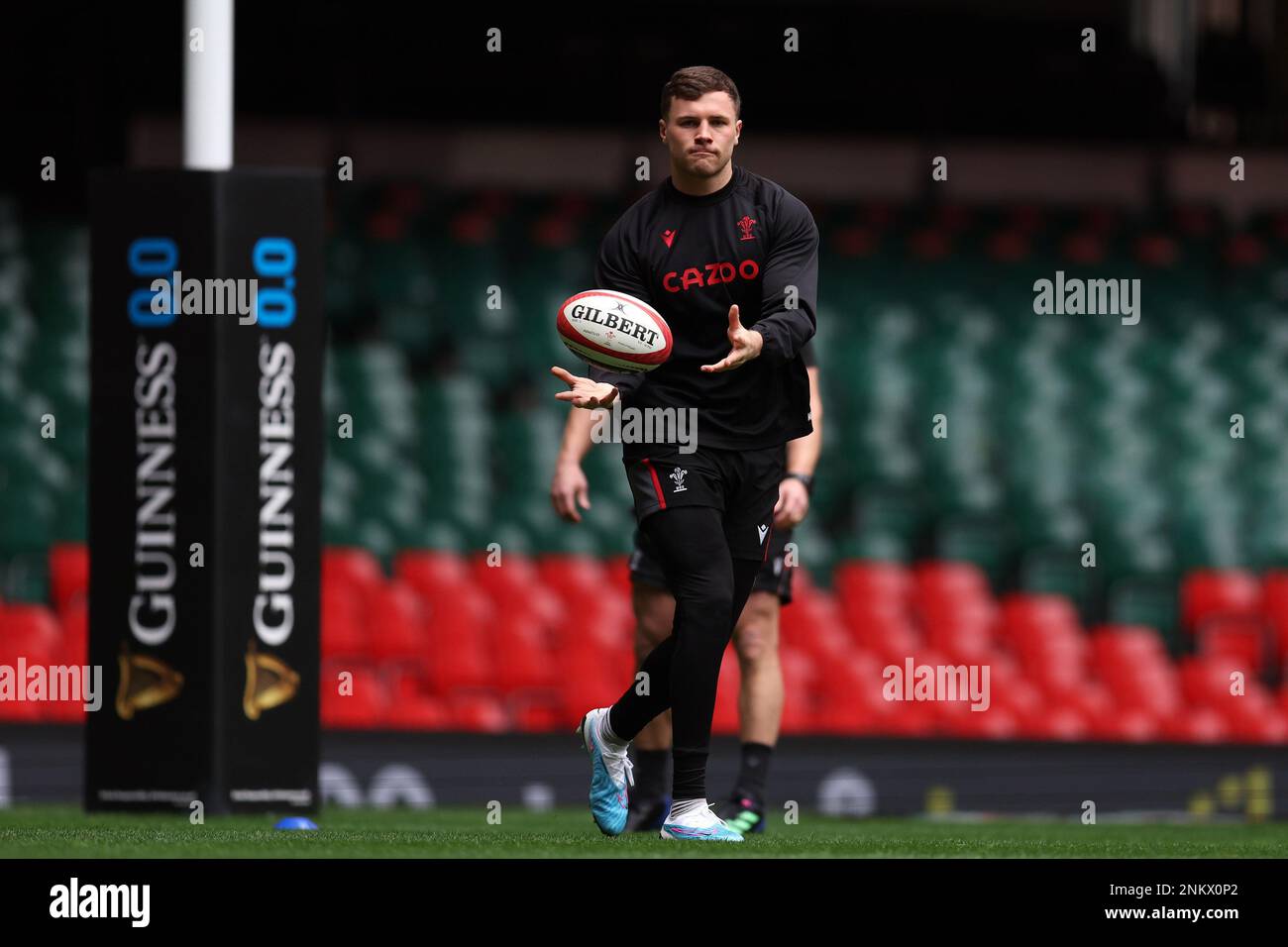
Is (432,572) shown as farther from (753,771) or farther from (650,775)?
(753,771)

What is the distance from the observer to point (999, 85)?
52.5 feet

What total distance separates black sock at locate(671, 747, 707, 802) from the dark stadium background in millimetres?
3894

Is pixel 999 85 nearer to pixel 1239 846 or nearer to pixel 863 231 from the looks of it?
pixel 863 231

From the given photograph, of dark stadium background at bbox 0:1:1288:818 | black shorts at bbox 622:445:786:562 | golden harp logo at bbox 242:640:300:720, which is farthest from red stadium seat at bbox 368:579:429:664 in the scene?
black shorts at bbox 622:445:786:562

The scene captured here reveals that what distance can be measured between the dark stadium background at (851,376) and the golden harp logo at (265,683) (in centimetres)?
204

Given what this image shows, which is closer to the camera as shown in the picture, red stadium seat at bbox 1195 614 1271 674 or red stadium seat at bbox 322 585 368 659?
red stadium seat at bbox 322 585 368 659

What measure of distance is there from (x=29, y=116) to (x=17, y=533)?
15.1 feet

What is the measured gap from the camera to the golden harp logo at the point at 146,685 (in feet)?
21.4

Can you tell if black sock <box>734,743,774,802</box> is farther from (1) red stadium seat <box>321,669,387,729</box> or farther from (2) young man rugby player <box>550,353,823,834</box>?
(1) red stadium seat <box>321,669,387,729</box>

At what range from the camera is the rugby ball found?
4.77 meters

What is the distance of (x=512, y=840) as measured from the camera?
5047 mm

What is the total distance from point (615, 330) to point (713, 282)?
1.07 feet

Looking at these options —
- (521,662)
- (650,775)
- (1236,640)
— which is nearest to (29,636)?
(521,662)
